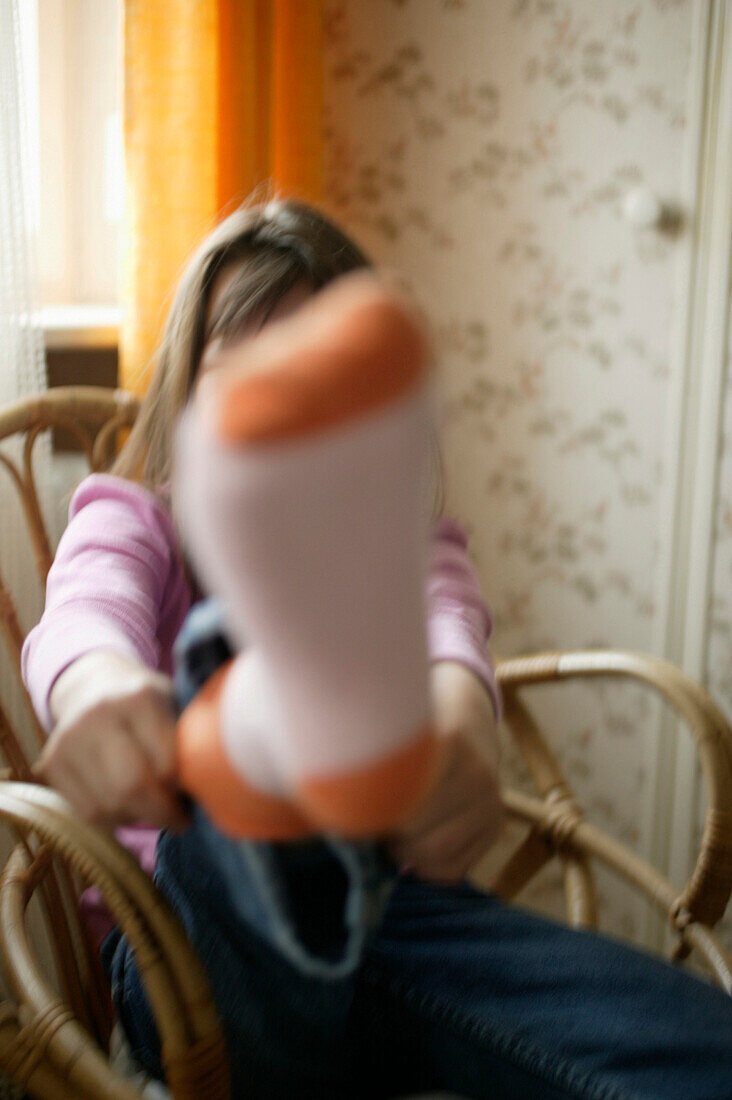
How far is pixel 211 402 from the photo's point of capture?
0.23m

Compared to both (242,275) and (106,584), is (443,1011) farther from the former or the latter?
(242,275)

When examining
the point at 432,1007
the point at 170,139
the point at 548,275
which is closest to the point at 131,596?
the point at 432,1007

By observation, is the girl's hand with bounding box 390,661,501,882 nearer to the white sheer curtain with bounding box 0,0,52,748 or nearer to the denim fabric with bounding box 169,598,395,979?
the denim fabric with bounding box 169,598,395,979

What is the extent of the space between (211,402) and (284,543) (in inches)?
1.6

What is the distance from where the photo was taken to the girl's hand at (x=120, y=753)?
358 mm

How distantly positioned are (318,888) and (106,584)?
0.26 meters

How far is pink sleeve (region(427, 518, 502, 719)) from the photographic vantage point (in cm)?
54

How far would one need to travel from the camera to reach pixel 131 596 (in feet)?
1.83

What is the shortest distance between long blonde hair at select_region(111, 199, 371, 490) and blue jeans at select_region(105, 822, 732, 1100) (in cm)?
34

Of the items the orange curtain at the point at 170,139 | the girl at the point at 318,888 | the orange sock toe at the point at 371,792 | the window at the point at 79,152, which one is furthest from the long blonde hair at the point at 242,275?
the window at the point at 79,152

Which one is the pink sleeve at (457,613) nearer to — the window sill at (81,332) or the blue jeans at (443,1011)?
the blue jeans at (443,1011)

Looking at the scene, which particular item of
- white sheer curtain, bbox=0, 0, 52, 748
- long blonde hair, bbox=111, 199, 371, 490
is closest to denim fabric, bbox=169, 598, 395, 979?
long blonde hair, bbox=111, 199, 371, 490

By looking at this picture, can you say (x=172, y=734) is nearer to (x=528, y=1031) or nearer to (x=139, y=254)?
(x=528, y=1031)

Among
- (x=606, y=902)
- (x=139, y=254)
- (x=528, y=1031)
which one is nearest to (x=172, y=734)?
(x=528, y=1031)
